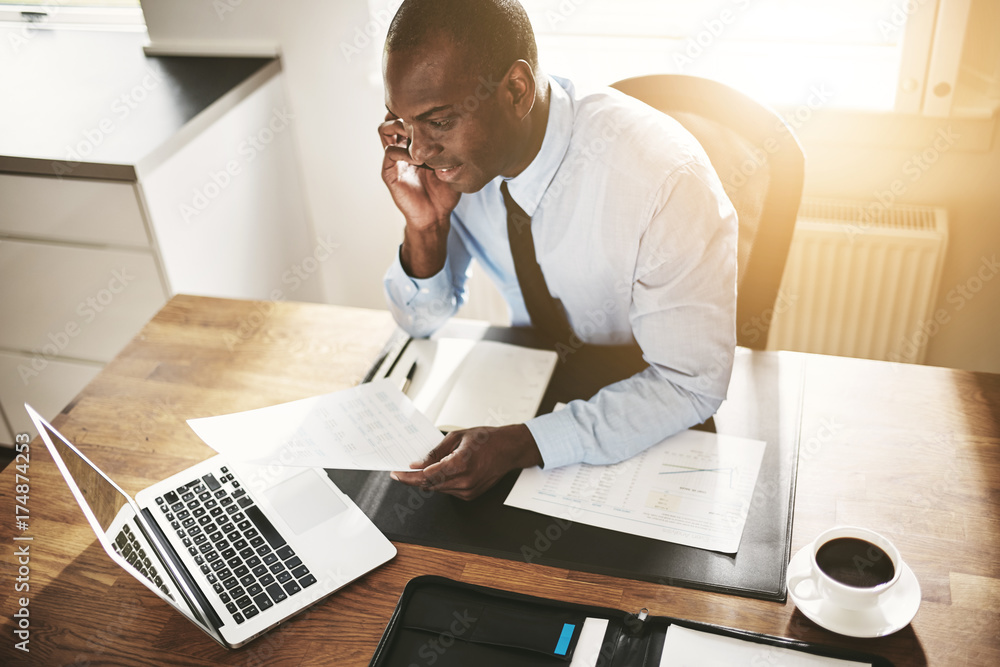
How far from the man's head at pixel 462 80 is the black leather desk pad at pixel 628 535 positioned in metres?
0.38

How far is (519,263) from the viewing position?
51.4 inches

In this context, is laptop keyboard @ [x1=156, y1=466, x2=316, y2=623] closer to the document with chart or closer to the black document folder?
the black document folder

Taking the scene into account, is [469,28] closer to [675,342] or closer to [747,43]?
[675,342]

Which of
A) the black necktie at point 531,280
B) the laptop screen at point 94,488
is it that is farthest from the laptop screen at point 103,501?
the black necktie at point 531,280

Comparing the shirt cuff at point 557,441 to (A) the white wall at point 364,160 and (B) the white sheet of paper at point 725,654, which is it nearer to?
(B) the white sheet of paper at point 725,654

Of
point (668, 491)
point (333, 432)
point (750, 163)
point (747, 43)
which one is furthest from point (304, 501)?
point (747, 43)

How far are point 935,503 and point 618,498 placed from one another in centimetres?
39

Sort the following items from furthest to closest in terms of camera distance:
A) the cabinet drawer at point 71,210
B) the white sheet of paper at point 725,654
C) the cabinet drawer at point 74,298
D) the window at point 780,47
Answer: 1. the cabinet drawer at point 74,298
2. the cabinet drawer at point 71,210
3. the window at point 780,47
4. the white sheet of paper at point 725,654

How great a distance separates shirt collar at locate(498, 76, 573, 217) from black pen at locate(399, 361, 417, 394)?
316 millimetres

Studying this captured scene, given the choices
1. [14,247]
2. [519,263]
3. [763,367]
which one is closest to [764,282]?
[763,367]

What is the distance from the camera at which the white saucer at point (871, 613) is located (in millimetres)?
824

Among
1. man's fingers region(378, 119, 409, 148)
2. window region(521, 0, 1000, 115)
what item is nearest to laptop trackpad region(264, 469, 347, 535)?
man's fingers region(378, 119, 409, 148)

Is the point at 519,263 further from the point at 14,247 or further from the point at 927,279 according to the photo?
the point at 14,247

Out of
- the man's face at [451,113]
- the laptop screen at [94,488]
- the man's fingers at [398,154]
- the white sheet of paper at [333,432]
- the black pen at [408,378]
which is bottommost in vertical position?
the black pen at [408,378]
